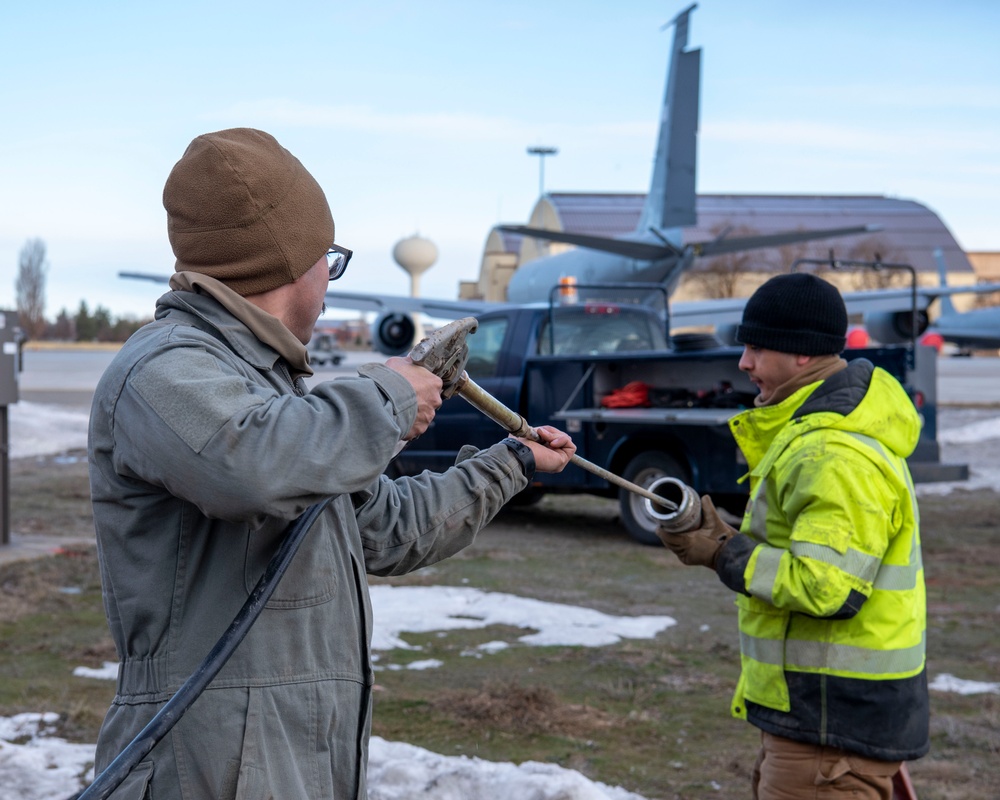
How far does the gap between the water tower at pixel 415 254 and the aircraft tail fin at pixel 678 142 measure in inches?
2034

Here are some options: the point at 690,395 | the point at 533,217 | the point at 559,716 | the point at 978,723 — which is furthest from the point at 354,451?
Answer: the point at 533,217

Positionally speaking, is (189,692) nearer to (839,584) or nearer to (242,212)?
(242,212)

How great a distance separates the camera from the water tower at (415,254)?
7862 centimetres

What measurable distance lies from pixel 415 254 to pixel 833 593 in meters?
76.9

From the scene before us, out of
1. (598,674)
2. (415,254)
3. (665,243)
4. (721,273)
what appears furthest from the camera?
(415,254)

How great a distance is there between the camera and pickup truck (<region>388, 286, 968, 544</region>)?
10180mm

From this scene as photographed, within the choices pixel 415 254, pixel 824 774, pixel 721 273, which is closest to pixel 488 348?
pixel 824 774

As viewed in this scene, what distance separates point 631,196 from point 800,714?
8310cm

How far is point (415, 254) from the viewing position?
78688 millimetres

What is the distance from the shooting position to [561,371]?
11.3m

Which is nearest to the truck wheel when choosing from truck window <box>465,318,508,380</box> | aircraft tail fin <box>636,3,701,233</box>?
truck window <box>465,318,508,380</box>

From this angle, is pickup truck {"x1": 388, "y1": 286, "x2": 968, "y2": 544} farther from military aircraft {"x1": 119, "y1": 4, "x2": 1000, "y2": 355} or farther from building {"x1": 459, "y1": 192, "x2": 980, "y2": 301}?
building {"x1": 459, "y1": 192, "x2": 980, "y2": 301}

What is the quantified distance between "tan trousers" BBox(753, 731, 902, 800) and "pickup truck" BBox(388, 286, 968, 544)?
667 cm

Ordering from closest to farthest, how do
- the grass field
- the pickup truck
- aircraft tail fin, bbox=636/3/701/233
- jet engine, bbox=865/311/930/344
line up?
the grass field
the pickup truck
jet engine, bbox=865/311/930/344
aircraft tail fin, bbox=636/3/701/233
